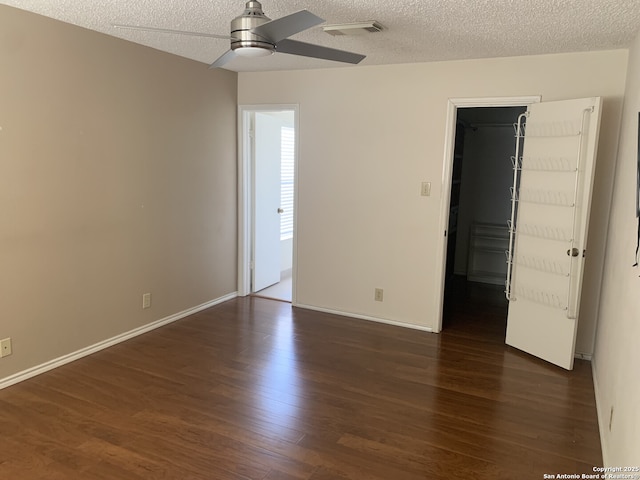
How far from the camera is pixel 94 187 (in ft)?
11.7

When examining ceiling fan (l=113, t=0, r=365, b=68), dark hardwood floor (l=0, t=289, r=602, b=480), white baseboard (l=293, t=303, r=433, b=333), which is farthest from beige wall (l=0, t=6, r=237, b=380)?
ceiling fan (l=113, t=0, r=365, b=68)

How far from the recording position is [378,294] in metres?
4.61

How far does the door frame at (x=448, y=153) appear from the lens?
3891 mm

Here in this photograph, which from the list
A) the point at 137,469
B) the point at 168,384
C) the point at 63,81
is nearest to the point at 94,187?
the point at 63,81

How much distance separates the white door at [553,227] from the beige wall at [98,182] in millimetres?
2879

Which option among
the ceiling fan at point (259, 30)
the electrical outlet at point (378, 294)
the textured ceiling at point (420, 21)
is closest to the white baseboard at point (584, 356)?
the electrical outlet at point (378, 294)

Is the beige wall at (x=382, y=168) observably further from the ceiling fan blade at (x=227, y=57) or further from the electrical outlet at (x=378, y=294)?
the ceiling fan blade at (x=227, y=57)

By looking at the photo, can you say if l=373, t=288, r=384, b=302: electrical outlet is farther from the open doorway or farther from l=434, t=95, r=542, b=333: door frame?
the open doorway

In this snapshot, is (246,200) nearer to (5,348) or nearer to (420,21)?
(5,348)

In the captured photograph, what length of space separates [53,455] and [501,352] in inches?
125

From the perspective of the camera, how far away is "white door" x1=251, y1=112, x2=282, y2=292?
5320 mm

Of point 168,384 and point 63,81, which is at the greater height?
point 63,81

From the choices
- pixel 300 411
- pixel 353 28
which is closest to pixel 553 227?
pixel 353 28

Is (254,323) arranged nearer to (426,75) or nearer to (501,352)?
(501,352)
